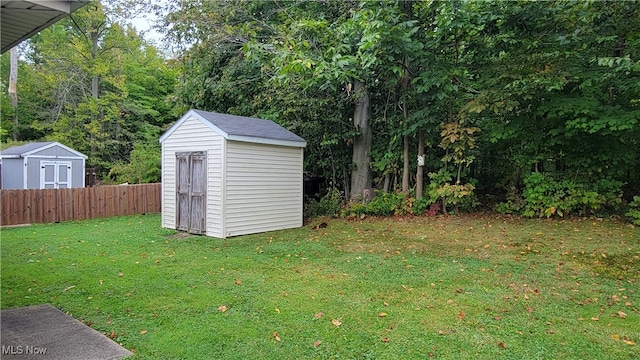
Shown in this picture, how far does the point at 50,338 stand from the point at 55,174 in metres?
14.1

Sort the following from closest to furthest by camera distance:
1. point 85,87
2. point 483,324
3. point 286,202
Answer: point 483,324 → point 286,202 → point 85,87

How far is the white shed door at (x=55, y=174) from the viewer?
14289 millimetres

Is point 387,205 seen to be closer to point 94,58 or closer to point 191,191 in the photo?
point 191,191

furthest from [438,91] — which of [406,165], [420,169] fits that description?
[406,165]

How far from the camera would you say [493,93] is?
7.62 m

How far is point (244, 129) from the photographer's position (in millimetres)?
8086

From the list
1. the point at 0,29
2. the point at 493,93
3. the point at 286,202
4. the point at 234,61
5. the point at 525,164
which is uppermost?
the point at 234,61

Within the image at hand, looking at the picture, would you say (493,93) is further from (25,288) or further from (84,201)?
(84,201)

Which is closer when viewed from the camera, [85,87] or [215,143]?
[215,143]

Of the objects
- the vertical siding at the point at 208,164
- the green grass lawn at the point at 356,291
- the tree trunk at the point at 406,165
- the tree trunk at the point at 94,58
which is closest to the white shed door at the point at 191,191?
the vertical siding at the point at 208,164

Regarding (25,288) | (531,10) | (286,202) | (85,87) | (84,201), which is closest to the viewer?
(25,288)

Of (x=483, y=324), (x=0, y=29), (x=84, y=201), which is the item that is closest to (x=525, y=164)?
(x=483, y=324)

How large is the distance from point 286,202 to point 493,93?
496cm

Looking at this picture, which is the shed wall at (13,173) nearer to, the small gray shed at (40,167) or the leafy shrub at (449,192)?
the small gray shed at (40,167)
